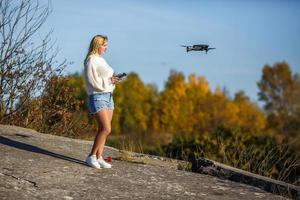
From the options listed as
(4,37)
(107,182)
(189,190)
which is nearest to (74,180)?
(107,182)

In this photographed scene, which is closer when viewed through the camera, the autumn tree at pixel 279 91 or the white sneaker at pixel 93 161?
the white sneaker at pixel 93 161

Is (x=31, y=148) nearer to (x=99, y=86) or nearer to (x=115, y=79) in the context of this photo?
(x=99, y=86)

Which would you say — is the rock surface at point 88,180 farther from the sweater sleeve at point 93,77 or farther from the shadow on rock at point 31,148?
the sweater sleeve at point 93,77

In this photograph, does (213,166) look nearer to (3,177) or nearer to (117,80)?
(117,80)

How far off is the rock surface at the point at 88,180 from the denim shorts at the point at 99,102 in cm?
79

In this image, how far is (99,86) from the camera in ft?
22.7

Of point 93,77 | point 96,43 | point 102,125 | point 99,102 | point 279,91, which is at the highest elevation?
point 279,91

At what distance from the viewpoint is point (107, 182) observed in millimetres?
6535

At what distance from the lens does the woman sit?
695cm

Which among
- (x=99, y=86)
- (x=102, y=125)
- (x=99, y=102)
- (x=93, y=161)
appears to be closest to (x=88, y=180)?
(x=93, y=161)

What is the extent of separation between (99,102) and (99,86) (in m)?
0.21

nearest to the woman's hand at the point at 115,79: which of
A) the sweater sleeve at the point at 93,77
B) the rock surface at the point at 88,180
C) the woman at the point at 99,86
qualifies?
the woman at the point at 99,86

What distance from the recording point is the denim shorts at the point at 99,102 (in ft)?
22.9

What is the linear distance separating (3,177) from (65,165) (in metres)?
0.96
